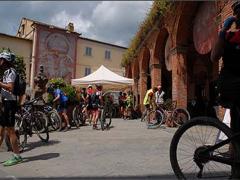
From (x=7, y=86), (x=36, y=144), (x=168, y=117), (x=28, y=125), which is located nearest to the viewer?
(x=7, y=86)

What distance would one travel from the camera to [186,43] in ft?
47.8

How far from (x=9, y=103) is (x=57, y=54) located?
43.8 m

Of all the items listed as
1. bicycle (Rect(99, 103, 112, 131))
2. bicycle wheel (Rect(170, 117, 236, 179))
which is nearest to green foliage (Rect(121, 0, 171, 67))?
bicycle (Rect(99, 103, 112, 131))

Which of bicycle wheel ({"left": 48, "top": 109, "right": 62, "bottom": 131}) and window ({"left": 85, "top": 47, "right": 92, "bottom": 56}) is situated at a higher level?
window ({"left": 85, "top": 47, "right": 92, "bottom": 56})

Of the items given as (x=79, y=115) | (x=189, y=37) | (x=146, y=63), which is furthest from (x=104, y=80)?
(x=189, y=37)

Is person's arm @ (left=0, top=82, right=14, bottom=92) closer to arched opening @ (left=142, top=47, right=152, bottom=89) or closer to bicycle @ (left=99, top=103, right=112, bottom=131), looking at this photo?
bicycle @ (left=99, top=103, right=112, bottom=131)

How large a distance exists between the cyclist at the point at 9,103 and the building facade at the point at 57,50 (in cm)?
4005

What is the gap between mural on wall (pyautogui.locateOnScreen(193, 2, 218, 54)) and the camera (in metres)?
12.0

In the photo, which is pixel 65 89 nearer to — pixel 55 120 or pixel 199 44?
pixel 55 120

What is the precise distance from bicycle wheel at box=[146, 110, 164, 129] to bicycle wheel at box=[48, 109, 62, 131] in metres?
3.23

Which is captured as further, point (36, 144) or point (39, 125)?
point (36, 144)

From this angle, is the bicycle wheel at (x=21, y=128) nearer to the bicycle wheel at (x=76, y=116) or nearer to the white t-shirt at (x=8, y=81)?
the white t-shirt at (x=8, y=81)

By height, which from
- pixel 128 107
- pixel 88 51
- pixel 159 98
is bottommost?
pixel 128 107

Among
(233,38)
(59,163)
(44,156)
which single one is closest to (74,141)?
(44,156)
